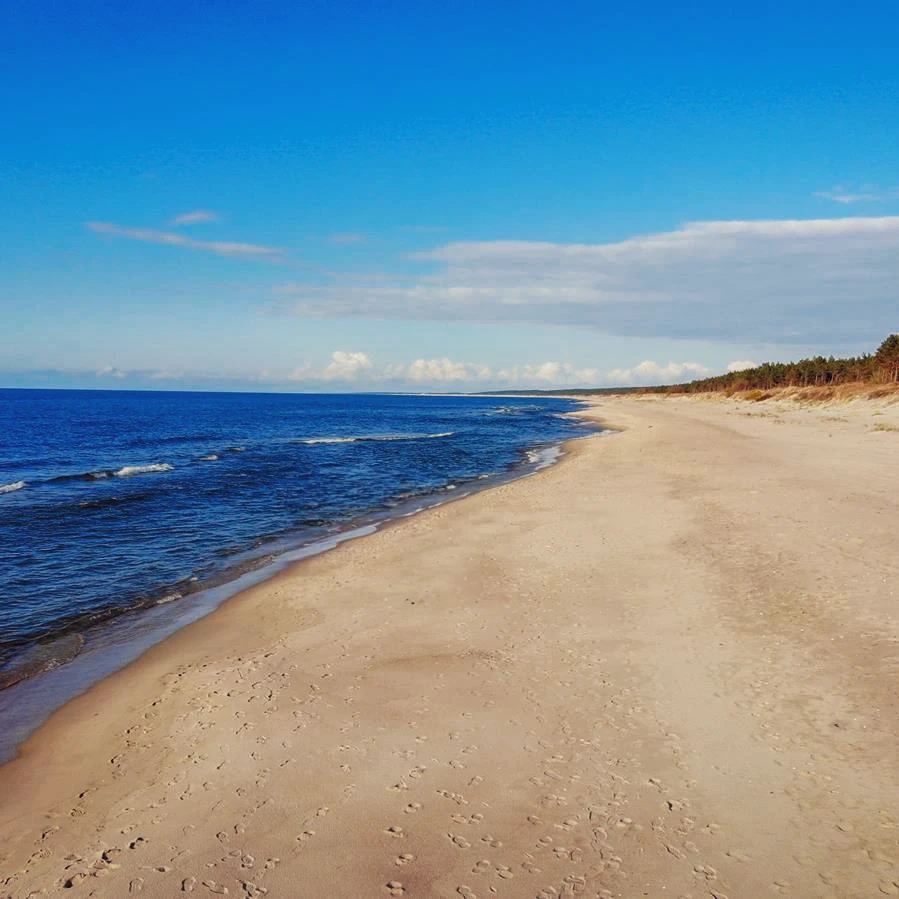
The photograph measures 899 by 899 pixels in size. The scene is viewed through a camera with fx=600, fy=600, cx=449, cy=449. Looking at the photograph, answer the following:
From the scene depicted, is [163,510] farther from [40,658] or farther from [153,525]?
[40,658]

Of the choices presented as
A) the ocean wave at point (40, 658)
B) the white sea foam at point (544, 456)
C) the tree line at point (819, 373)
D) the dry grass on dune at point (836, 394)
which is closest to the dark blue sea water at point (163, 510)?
the ocean wave at point (40, 658)

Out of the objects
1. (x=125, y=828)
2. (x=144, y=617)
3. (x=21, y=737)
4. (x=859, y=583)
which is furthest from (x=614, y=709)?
(x=144, y=617)

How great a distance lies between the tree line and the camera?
72.2 metres

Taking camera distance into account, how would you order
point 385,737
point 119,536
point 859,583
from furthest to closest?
point 119,536
point 859,583
point 385,737

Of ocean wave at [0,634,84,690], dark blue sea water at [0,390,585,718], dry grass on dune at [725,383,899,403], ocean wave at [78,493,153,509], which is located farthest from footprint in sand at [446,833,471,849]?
dry grass on dune at [725,383,899,403]

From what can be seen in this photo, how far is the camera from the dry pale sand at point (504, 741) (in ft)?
19.9

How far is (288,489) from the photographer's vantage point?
1297 inches

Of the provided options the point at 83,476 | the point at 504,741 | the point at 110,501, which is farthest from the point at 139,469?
the point at 504,741

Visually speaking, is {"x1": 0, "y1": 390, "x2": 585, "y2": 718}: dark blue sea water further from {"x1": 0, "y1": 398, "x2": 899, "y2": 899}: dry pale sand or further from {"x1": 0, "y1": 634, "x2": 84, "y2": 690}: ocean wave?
{"x1": 0, "y1": 398, "x2": 899, "y2": 899}: dry pale sand

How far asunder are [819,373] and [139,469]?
3861 inches

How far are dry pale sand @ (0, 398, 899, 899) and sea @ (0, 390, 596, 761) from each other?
1578 millimetres

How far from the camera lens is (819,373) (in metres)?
95.6

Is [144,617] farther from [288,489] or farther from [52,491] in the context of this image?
[52,491]

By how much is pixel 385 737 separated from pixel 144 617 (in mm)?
9058
